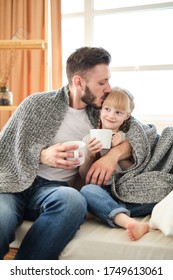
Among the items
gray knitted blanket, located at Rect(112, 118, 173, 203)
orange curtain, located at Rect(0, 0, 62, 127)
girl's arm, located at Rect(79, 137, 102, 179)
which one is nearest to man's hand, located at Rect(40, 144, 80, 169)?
girl's arm, located at Rect(79, 137, 102, 179)

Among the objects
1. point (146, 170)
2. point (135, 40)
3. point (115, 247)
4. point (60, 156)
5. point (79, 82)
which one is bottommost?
point (115, 247)

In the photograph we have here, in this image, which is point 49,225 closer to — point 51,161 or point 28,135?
point 51,161

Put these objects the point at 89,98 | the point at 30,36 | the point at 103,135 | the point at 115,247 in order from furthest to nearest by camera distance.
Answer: the point at 30,36
the point at 89,98
the point at 103,135
the point at 115,247

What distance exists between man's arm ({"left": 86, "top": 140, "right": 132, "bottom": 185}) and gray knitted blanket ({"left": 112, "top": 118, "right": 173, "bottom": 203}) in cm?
5

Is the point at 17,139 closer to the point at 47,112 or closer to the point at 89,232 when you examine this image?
the point at 47,112

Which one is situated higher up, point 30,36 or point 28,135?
point 30,36

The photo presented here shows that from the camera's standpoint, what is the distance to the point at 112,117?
140cm

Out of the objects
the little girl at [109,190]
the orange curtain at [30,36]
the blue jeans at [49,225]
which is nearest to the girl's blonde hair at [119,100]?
the little girl at [109,190]

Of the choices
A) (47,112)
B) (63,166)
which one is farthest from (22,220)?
(47,112)

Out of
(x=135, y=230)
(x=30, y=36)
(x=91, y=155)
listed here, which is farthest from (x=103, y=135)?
(x=30, y=36)

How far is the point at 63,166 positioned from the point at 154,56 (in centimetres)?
195

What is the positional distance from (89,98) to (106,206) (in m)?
0.55

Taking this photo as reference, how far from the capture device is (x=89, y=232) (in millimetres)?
1104
